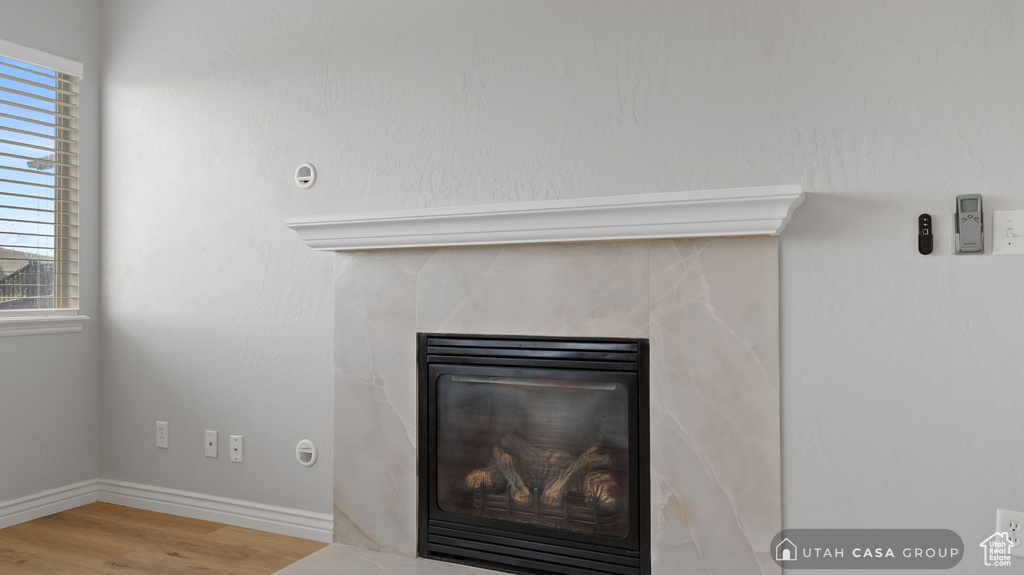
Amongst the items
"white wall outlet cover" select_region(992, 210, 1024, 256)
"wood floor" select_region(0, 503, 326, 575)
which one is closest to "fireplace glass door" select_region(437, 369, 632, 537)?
"wood floor" select_region(0, 503, 326, 575)

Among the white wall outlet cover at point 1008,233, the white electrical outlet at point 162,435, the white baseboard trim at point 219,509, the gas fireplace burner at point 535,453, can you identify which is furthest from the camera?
the white electrical outlet at point 162,435

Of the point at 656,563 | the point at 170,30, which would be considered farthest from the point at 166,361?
the point at 656,563

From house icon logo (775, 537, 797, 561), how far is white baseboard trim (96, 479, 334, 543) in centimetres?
153

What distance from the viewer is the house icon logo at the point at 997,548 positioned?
1637 mm

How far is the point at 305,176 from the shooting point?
2477 millimetres

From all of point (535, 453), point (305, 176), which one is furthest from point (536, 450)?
point (305, 176)

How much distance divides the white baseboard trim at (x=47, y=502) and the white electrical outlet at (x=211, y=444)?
68cm

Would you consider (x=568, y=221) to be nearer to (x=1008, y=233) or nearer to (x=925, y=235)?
(x=925, y=235)

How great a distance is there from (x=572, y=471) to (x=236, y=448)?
4.63 feet

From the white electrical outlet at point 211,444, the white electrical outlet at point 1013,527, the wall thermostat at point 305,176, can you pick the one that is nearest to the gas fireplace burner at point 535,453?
the wall thermostat at point 305,176

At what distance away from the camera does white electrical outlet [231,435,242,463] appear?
258cm

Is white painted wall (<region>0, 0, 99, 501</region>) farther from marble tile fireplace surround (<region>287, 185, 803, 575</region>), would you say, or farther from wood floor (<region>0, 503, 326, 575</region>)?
marble tile fireplace surround (<region>287, 185, 803, 575</region>)

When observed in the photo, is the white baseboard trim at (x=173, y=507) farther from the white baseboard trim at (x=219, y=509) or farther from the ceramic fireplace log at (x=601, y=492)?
the ceramic fireplace log at (x=601, y=492)

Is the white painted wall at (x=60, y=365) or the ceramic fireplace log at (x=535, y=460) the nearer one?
the ceramic fireplace log at (x=535, y=460)
